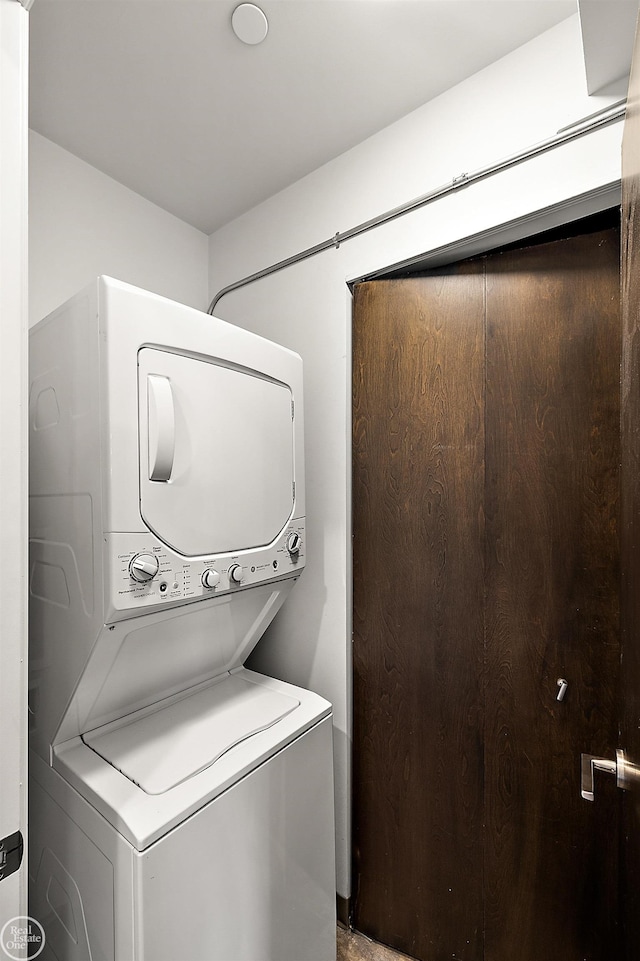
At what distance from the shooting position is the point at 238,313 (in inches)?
79.1

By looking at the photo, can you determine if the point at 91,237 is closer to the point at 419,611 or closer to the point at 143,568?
the point at 143,568

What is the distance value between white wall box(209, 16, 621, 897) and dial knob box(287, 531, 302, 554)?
20cm

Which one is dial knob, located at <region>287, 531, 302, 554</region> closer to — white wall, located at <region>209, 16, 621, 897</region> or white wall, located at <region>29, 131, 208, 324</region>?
white wall, located at <region>209, 16, 621, 897</region>

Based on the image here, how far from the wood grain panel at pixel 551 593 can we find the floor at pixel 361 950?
341 mm

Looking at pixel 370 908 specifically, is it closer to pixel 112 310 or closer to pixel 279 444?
pixel 279 444

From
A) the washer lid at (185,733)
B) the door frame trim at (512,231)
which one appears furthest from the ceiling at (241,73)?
the washer lid at (185,733)

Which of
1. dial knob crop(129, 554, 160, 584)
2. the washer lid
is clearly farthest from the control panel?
the washer lid

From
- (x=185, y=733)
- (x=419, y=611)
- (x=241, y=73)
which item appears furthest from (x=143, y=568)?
(x=241, y=73)

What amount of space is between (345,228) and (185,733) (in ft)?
5.46

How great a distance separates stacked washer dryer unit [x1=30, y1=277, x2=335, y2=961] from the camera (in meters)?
1.00

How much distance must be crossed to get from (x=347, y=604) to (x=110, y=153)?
179 centimetres

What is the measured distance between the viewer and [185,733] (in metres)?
1.25

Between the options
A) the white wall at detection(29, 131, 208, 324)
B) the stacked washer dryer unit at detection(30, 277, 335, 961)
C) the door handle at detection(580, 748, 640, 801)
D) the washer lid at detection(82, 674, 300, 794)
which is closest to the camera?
the door handle at detection(580, 748, 640, 801)

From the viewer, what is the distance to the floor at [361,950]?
4.90 feet
